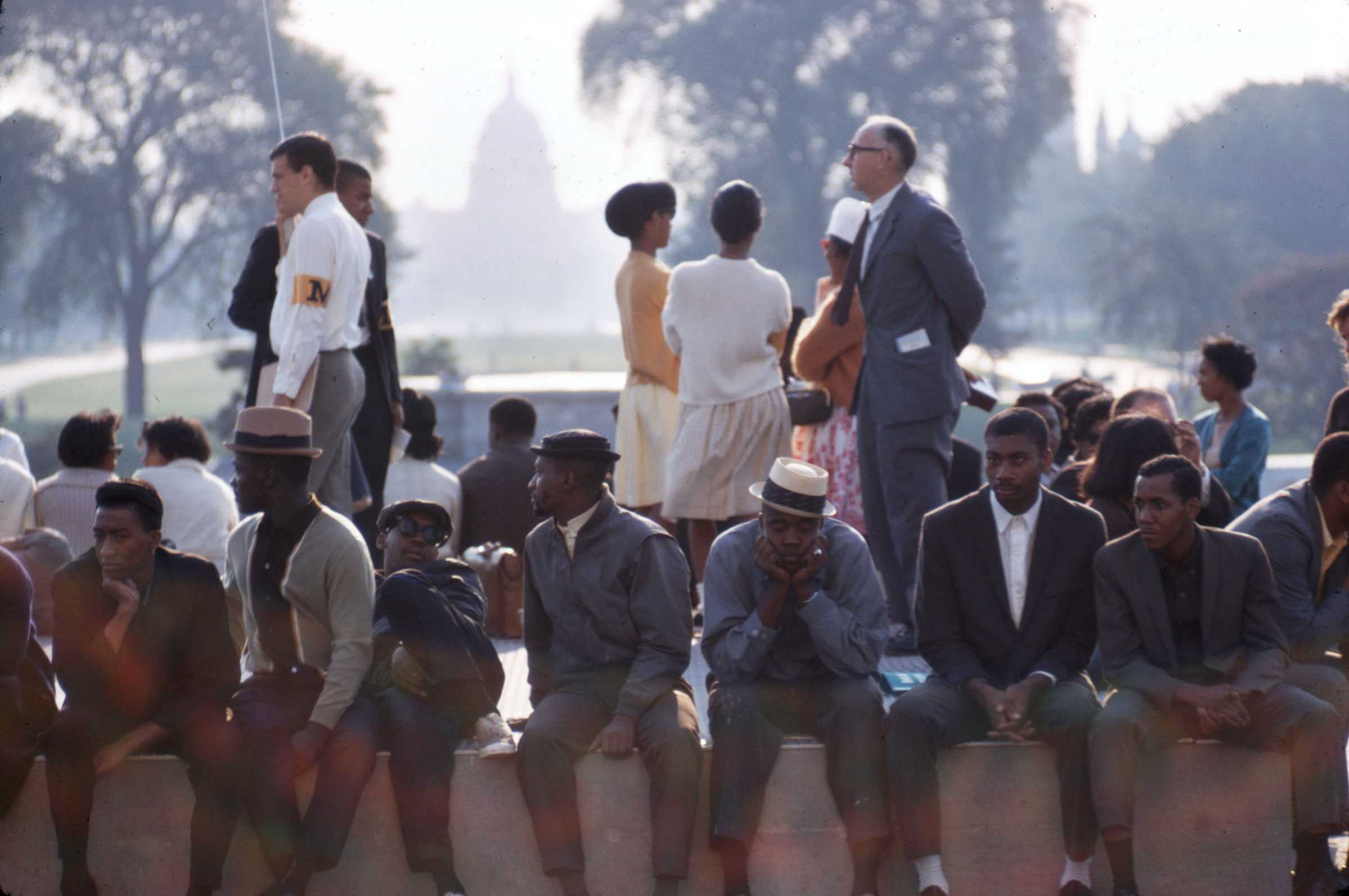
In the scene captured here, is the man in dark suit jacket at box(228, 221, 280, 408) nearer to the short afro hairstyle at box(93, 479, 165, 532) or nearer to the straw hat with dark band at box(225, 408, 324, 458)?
the straw hat with dark band at box(225, 408, 324, 458)

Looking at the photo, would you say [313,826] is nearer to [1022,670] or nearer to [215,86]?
[1022,670]

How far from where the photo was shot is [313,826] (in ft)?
15.5

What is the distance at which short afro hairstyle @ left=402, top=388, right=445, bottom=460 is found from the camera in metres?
8.34

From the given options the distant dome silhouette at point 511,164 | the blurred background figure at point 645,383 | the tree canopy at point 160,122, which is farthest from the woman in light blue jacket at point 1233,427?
the distant dome silhouette at point 511,164

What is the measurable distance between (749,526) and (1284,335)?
30074mm

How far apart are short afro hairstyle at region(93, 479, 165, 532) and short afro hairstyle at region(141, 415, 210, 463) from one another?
2970mm

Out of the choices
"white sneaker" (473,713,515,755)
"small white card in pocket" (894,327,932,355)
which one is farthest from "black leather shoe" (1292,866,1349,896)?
"small white card in pocket" (894,327,932,355)

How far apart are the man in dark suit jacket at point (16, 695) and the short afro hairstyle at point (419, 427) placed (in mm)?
3519

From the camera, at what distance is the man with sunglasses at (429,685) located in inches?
187

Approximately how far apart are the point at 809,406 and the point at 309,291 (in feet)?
7.61

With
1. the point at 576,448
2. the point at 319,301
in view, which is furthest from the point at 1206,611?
the point at 319,301

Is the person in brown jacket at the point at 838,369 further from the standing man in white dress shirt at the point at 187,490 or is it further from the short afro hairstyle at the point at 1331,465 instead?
the standing man in white dress shirt at the point at 187,490

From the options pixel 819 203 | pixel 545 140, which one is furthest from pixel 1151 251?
pixel 545 140

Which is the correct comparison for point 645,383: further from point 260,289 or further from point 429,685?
point 429,685
